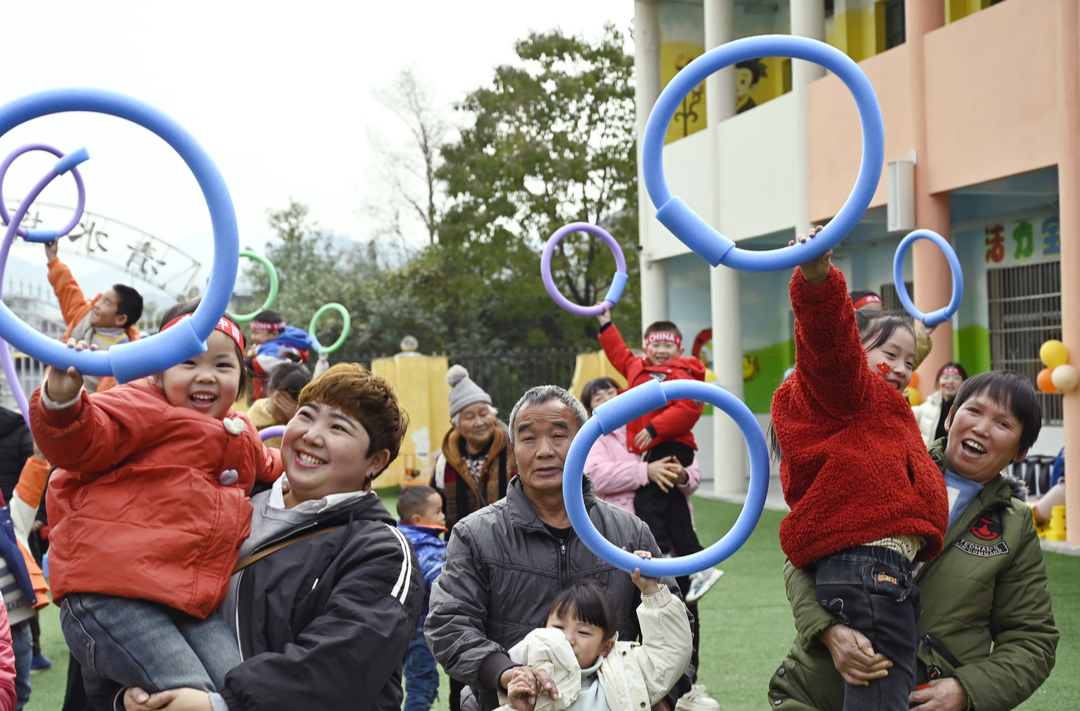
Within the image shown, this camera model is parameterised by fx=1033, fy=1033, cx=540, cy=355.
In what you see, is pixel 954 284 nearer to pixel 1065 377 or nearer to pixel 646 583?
pixel 646 583

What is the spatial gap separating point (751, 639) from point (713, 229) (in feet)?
16.2

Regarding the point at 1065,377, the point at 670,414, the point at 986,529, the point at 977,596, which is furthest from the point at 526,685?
the point at 1065,377

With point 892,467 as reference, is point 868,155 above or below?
above

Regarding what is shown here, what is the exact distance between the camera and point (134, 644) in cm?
217

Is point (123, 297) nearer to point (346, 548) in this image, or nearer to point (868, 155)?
point (346, 548)

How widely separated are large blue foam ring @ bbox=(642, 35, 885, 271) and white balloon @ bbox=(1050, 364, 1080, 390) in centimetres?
711

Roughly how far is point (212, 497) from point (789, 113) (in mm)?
11565

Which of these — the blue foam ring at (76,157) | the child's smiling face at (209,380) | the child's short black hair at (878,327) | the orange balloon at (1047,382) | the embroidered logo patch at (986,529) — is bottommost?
the embroidered logo patch at (986,529)

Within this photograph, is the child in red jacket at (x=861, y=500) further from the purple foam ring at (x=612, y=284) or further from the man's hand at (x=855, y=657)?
A: the purple foam ring at (x=612, y=284)

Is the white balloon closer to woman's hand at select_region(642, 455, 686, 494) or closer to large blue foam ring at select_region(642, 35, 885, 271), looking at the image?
woman's hand at select_region(642, 455, 686, 494)

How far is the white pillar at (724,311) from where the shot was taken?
44.8ft

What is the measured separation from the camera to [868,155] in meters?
2.25

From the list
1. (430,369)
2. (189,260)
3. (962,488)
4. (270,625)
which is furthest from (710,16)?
(270,625)

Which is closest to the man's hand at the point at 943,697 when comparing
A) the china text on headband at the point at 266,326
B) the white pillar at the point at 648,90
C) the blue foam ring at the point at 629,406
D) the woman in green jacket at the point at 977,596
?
the woman in green jacket at the point at 977,596
